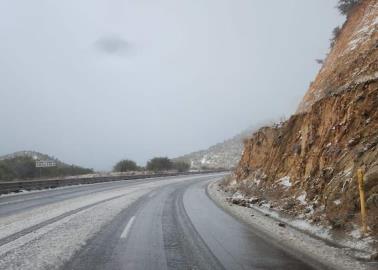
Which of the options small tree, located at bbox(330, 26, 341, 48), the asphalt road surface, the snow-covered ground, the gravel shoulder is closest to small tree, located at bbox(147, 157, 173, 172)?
small tree, located at bbox(330, 26, 341, 48)

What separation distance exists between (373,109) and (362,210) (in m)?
4.71

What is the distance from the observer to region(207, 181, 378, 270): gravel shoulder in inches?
295

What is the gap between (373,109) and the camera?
12.8 metres

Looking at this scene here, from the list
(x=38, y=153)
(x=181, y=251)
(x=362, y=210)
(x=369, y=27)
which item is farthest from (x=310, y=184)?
(x=38, y=153)

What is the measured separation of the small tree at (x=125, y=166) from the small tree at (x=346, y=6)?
65974 millimetres

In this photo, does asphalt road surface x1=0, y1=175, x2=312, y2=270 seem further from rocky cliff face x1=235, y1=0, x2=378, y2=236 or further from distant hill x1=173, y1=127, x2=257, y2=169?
distant hill x1=173, y1=127, x2=257, y2=169

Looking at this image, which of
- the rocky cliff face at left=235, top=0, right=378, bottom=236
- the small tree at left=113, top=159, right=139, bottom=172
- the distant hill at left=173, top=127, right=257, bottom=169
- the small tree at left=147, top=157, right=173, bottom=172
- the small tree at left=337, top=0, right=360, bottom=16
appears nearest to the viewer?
the rocky cliff face at left=235, top=0, right=378, bottom=236

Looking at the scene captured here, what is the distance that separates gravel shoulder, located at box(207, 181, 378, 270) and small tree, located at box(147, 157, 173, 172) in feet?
268

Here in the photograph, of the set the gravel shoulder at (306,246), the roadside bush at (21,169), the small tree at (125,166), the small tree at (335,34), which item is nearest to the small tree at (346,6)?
the small tree at (335,34)

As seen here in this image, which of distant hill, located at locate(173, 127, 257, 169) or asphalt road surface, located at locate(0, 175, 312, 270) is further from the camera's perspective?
distant hill, located at locate(173, 127, 257, 169)

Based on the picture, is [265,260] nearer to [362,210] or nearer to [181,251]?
[181,251]

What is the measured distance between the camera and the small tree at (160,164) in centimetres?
9506

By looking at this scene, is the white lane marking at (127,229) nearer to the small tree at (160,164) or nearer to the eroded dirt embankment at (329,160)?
the eroded dirt embankment at (329,160)

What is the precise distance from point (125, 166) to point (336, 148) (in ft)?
257
